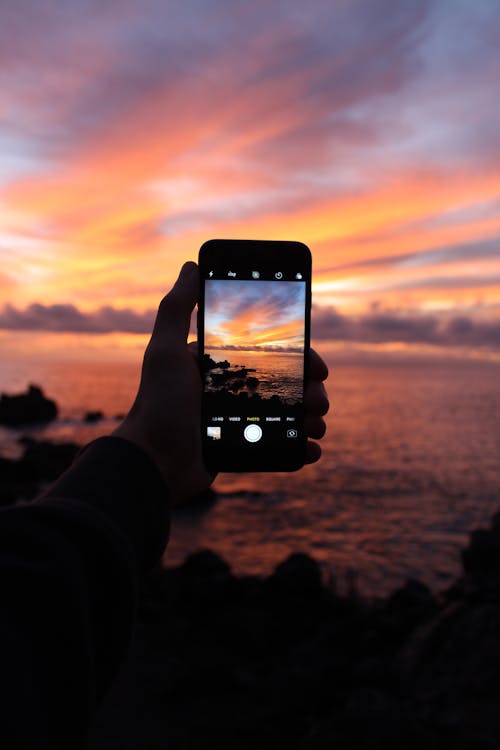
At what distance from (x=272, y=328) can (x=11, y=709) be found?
8.94ft

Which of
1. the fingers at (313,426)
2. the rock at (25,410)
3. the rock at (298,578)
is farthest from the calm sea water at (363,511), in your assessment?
the fingers at (313,426)

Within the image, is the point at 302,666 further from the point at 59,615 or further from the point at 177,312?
the point at 59,615

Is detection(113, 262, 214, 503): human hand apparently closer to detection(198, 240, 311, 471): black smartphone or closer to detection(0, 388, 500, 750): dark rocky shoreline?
detection(198, 240, 311, 471): black smartphone

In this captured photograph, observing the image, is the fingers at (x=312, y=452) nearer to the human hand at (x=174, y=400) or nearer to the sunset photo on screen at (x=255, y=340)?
the sunset photo on screen at (x=255, y=340)

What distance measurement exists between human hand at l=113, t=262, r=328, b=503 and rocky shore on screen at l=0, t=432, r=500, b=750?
561cm

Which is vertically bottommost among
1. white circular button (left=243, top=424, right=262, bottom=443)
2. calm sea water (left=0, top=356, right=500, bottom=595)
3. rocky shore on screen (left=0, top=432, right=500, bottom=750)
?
calm sea water (left=0, top=356, right=500, bottom=595)

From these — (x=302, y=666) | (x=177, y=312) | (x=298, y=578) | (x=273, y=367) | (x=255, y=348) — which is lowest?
(x=302, y=666)

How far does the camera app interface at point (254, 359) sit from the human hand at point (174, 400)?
206 millimetres

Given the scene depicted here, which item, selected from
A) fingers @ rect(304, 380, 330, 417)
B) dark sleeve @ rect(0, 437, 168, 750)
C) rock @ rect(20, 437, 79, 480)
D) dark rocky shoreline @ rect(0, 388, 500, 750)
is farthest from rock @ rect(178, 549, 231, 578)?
rock @ rect(20, 437, 79, 480)

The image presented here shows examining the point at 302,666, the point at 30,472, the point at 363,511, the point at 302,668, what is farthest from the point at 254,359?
the point at 30,472

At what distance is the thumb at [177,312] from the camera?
3.23 m

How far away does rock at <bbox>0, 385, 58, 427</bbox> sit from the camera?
267ft

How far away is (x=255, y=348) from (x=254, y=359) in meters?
0.07

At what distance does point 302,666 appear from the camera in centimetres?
1053
